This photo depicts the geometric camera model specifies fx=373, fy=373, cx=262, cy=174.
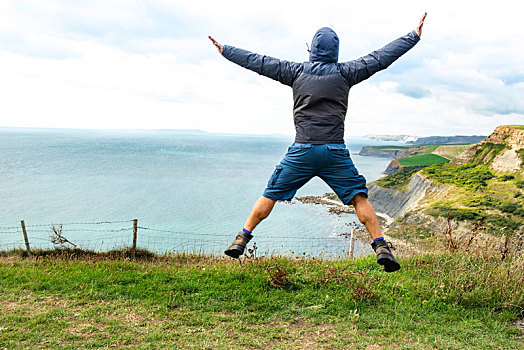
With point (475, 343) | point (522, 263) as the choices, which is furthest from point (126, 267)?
point (522, 263)

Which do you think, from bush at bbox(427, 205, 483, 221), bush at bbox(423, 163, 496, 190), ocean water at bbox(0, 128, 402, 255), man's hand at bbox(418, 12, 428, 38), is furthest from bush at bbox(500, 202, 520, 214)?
man's hand at bbox(418, 12, 428, 38)

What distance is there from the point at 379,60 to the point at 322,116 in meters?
0.84

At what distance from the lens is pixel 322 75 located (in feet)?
12.6

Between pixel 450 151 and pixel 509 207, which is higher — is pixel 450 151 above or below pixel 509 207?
above

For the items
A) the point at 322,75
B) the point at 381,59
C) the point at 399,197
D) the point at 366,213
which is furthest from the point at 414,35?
the point at 399,197

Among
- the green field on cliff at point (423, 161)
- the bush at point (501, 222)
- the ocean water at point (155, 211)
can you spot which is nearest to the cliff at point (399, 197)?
the ocean water at point (155, 211)

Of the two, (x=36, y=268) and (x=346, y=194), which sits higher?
(x=346, y=194)

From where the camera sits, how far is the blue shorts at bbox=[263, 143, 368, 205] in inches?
150

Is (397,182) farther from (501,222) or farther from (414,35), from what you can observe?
(414,35)

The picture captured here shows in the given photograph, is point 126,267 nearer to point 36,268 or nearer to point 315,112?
point 36,268

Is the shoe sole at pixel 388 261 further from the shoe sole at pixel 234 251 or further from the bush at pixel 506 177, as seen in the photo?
the bush at pixel 506 177

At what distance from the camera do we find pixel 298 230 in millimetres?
41062

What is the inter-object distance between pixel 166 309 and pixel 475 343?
340 cm

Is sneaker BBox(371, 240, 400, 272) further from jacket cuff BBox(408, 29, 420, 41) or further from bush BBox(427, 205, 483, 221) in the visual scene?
bush BBox(427, 205, 483, 221)
